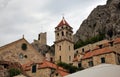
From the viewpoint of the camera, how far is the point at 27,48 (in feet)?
157

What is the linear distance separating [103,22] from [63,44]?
2075cm

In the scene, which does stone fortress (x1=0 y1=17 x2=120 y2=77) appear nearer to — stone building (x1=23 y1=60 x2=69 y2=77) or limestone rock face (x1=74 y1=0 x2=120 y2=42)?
stone building (x1=23 y1=60 x2=69 y2=77)

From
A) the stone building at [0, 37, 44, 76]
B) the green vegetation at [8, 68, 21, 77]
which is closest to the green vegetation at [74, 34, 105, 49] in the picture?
the stone building at [0, 37, 44, 76]

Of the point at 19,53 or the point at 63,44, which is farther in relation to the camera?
the point at 63,44

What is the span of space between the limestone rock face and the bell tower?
11633 millimetres

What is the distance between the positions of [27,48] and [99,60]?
14697 millimetres

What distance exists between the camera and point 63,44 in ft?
197

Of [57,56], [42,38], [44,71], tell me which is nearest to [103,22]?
[57,56]

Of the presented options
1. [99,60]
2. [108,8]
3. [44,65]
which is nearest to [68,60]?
[99,60]

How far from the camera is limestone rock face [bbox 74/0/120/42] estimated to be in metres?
65.5

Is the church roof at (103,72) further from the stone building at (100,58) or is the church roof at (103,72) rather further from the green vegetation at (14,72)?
the stone building at (100,58)

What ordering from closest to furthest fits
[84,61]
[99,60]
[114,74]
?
[114,74] → [99,60] → [84,61]

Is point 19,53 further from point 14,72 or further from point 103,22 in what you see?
point 103,22

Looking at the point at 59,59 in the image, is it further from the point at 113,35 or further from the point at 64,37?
the point at 113,35
